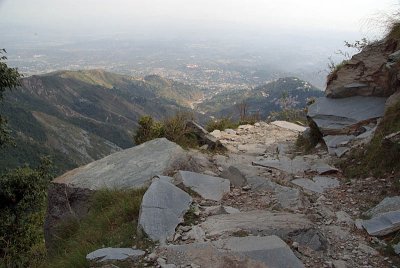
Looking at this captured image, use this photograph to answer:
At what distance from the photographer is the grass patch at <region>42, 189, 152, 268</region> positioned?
4473 mm

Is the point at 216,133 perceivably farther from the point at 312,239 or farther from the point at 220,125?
the point at 312,239

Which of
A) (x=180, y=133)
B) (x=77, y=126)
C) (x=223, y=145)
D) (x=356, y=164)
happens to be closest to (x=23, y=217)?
(x=180, y=133)

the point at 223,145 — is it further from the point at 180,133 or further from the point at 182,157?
the point at 182,157

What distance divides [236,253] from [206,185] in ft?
7.59

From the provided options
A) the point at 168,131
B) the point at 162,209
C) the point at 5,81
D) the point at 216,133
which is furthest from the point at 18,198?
the point at 162,209

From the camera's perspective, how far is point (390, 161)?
20.5 feet

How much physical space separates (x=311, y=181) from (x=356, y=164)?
98cm

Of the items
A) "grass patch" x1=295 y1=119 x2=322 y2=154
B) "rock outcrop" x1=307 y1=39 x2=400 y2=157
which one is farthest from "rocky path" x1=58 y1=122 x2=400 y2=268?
"grass patch" x1=295 y1=119 x2=322 y2=154

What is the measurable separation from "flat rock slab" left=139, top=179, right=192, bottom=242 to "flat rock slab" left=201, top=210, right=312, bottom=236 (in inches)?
16.4

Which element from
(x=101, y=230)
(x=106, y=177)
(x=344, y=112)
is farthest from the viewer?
→ (x=344, y=112)

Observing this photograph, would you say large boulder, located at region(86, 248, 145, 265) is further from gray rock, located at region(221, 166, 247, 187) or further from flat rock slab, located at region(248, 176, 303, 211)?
gray rock, located at region(221, 166, 247, 187)

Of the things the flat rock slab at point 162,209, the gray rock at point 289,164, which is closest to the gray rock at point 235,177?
the flat rock slab at point 162,209

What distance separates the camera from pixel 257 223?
4711 millimetres

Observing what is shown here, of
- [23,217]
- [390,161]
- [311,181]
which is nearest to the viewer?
[390,161]
